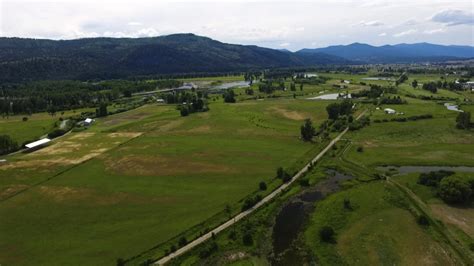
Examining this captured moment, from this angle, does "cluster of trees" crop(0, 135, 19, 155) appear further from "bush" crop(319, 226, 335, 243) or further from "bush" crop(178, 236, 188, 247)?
"bush" crop(319, 226, 335, 243)

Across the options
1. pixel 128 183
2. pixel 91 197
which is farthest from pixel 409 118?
pixel 91 197

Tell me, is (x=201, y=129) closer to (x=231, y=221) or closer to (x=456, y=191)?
(x=231, y=221)

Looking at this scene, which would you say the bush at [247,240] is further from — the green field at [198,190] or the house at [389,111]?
the house at [389,111]

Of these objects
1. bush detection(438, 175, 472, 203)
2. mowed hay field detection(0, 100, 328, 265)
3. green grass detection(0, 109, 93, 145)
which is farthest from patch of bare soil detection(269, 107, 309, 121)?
green grass detection(0, 109, 93, 145)

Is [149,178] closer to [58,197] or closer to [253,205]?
[58,197]

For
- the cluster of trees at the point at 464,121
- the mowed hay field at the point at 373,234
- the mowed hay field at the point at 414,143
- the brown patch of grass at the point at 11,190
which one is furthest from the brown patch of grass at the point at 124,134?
the cluster of trees at the point at 464,121

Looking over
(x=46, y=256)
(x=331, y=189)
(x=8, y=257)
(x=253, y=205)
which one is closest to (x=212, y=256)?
(x=253, y=205)

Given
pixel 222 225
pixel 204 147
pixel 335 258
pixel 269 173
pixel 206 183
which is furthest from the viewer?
pixel 204 147
